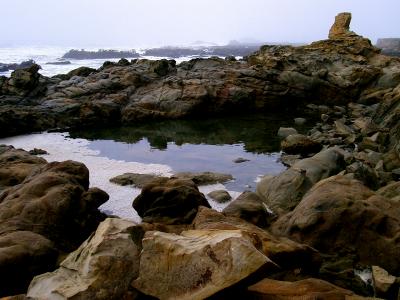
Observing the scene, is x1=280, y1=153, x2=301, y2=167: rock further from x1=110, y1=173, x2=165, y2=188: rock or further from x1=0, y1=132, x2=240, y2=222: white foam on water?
x1=110, y1=173, x2=165, y2=188: rock

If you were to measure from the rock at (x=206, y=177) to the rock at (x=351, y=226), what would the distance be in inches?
210

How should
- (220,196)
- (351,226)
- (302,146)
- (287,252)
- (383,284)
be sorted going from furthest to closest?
(302,146) < (220,196) < (351,226) < (287,252) < (383,284)

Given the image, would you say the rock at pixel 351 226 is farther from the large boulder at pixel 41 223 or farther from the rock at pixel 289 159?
the rock at pixel 289 159

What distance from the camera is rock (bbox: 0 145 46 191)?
12179 mm

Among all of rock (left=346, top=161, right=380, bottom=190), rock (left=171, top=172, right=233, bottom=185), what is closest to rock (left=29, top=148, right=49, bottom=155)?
rock (left=171, top=172, right=233, bottom=185)

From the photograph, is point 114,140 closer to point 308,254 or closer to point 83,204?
point 83,204

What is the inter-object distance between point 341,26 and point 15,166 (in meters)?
30.0

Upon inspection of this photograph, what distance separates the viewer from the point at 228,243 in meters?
4.92

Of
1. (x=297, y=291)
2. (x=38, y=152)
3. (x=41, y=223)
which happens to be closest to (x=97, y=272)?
(x=297, y=291)

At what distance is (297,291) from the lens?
16.5ft

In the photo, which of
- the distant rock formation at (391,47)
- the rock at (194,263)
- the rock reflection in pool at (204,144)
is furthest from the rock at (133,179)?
the distant rock formation at (391,47)

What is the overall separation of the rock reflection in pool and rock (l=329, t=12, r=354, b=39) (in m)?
14.2

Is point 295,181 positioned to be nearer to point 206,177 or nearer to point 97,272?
A: point 206,177

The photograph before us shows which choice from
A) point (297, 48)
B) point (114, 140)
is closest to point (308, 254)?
point (114, 140)
